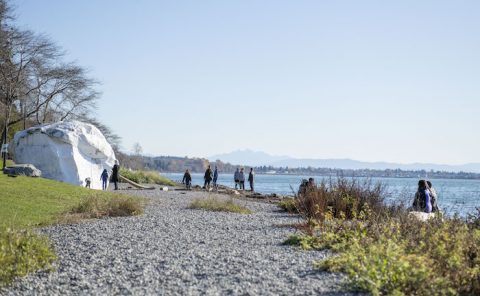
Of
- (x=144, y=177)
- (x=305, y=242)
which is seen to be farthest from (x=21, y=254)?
(x=144, y=177)

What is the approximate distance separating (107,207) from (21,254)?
25.7ft

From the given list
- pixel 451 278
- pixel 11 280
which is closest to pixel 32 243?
pixel 11 280

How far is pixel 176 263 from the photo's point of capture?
9586 millimetres

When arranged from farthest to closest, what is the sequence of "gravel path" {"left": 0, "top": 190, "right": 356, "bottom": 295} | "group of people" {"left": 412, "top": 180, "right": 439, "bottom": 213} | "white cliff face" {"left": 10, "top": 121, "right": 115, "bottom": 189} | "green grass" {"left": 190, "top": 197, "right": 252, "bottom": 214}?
"white cliff face" {"left": 10, "top": 121, "right": 115, "bottom": 189}, "green grass" {"left": 190, "top": 197, "right": 252, "bottom": 214}, "group of people" {"left": 412, "top": 180, "right": 439, "bottom": 213}, "gravel path" {"left": 0, "top": 190, "right": 356, "bottom": 295}

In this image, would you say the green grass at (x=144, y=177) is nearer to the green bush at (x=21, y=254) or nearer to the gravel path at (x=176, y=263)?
the gravel path at (x=176, y=263)

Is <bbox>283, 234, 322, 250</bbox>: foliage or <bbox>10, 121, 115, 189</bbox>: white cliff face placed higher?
<bbox>10, 121, 115, 189</bbox>: white cliff face

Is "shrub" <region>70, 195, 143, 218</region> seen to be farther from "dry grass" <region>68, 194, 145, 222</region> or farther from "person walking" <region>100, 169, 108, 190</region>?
"person walking" <region>100, 169, 108, 190</region>

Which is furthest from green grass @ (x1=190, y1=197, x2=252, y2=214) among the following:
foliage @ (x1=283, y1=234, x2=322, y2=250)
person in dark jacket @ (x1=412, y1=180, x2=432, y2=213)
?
foliage @ (x1=283, y1=234, x2=322, y2=250)

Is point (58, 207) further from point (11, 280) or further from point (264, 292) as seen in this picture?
point (264, 292)

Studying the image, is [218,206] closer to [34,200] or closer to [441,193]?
[34,200]

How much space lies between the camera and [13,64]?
135 ft

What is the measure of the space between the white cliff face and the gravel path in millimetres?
17652

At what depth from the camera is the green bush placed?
8734 mm

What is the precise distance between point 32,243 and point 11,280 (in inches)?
49.9
